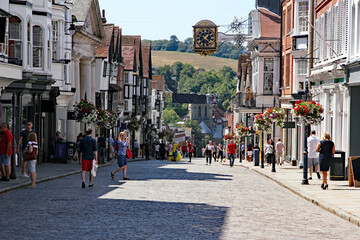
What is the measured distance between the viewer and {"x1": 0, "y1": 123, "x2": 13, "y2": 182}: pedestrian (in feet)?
73.8

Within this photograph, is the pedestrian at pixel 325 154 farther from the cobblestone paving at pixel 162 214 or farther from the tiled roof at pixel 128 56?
the tiled roof at pixel 128 56

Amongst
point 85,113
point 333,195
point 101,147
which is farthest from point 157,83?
point 333,195

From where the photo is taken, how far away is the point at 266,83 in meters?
55.8

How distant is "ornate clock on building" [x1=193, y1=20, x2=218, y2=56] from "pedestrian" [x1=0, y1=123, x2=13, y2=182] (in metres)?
27.6

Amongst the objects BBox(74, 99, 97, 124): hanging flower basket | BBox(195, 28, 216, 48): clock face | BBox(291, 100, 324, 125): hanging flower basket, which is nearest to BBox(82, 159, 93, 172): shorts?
BBox(291, 100, 324, 125): hanging flower basket

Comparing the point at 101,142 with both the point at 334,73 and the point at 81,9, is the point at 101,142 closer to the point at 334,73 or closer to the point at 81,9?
the point at 81,9

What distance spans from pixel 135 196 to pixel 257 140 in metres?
48.5

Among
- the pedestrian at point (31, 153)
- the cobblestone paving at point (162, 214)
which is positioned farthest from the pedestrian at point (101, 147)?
the pedestrian at point (31, 153)

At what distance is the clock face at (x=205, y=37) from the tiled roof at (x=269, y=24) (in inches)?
281

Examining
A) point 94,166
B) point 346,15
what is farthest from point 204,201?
point 346,15

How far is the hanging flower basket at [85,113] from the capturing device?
138ft

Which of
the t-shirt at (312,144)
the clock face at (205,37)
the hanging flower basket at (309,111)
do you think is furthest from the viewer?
the clock face at (205,37)

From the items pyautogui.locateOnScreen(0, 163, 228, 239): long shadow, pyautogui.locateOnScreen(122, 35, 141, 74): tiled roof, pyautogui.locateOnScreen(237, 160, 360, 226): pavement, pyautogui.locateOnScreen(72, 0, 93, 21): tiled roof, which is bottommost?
pyautogui.locateOnScreen(237, 160, 360, 226): pavement

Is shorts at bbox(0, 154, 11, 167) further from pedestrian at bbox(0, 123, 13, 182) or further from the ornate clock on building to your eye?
the ornate clock on building
